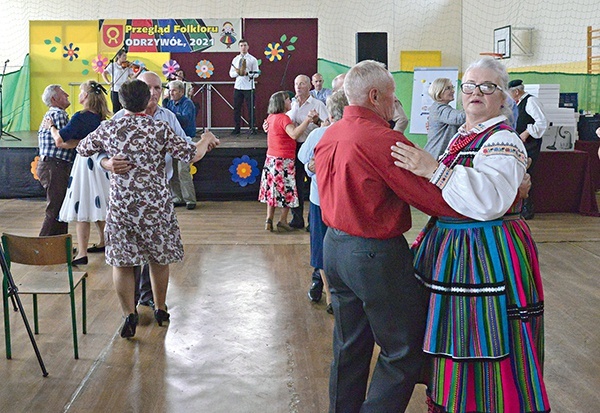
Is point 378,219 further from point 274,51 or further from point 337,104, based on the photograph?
point 274,51

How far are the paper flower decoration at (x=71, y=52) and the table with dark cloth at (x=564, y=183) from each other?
28.9ft

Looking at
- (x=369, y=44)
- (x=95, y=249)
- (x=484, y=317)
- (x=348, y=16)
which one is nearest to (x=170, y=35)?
(x=348, y=16)

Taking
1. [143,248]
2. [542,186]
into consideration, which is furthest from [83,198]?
[542,186]

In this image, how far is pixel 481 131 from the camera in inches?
83.8

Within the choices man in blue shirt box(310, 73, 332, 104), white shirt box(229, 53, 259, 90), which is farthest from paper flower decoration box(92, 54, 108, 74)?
man in blue shirt box(310, 73, 332, 104)

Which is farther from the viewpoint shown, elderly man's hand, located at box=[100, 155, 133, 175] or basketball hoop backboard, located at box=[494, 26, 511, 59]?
basketball hoop backboard, located at box=[494, 26, 511, 59]

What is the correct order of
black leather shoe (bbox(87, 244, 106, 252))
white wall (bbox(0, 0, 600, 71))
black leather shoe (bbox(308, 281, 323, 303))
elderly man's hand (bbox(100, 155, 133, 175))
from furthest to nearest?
1. white wall (bbox(0, 0, 600, 71))
2. black leather shoe (bbox(87, 244, 106, 252))
3. black leather shoe (bbox(308, 281, 323, 303))
4. elderly man's hand (bbox(100, 155, 133, 175))

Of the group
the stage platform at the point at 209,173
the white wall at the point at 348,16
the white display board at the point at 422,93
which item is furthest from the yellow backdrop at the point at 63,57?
the white display board at the point at 422,93

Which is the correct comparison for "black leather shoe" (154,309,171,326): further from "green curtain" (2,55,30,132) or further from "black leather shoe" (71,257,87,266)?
"green curtain" (2,55,30,132)

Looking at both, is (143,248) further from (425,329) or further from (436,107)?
(436,107)

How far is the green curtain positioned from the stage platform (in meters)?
3.30

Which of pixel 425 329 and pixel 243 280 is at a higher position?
pixel 425 329

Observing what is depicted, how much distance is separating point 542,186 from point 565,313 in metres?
3.65

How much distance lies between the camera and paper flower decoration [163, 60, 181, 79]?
12469mm
